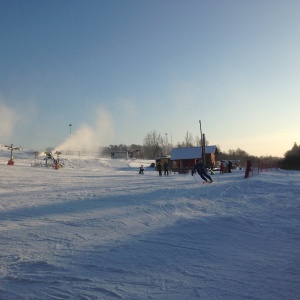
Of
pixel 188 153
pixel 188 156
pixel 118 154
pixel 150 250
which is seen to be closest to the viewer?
pixel 150 250

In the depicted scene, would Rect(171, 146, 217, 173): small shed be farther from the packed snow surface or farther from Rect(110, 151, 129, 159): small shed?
the packed snow surface

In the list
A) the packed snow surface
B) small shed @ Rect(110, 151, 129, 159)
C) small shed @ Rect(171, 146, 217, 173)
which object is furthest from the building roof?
the packed snow surface

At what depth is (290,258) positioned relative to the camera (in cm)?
483

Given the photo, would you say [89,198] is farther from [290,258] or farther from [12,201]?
[290,258]

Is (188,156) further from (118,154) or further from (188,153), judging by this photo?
(118,154)

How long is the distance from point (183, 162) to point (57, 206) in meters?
48.3

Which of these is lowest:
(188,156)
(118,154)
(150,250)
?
(150,250)

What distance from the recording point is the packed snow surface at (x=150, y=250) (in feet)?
12.3

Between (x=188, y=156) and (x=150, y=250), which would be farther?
(x=188, y=156)

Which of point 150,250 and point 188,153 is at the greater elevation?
point 188,153

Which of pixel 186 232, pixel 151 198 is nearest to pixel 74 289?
pixel 186 232

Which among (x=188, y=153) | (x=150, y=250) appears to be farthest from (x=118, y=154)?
(x=150, y=250)

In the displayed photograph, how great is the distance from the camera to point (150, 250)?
5.25 m

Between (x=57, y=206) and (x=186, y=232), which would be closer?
(x=186, y=232)
